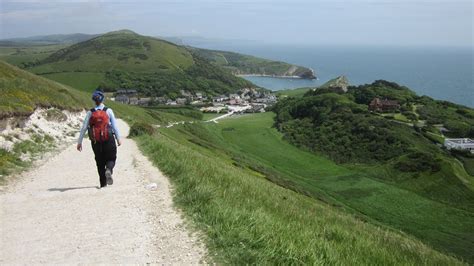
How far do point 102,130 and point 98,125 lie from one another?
0.56ft

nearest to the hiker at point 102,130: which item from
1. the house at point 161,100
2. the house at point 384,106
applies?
the house at point 384,106

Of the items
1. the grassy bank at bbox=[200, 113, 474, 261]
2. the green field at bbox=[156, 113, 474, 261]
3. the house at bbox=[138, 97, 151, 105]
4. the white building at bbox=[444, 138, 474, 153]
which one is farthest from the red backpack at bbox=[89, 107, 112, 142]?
the house at bbox=[138, 97, 151, 105]

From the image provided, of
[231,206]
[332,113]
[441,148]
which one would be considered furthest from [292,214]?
[332,113]

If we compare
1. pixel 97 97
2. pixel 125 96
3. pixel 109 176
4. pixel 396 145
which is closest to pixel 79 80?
pixel 125 96

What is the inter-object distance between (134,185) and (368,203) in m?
51.0

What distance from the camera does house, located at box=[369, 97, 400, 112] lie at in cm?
11506

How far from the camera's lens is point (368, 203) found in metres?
57.8

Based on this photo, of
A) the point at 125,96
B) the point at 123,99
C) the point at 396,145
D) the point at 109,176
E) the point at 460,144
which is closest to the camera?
the point at 109,176

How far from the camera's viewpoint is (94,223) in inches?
356

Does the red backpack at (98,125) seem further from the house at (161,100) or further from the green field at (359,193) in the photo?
the house at (161,100)

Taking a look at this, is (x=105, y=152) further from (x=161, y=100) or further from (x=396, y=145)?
(x=161, y=100)

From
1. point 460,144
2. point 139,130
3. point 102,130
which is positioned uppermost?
point 102,130

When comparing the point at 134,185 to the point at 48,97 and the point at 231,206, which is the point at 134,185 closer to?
the point at 231,206

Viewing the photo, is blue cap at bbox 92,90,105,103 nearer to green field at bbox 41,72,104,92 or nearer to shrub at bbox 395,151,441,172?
shrub at bbox 395,151,441,172
